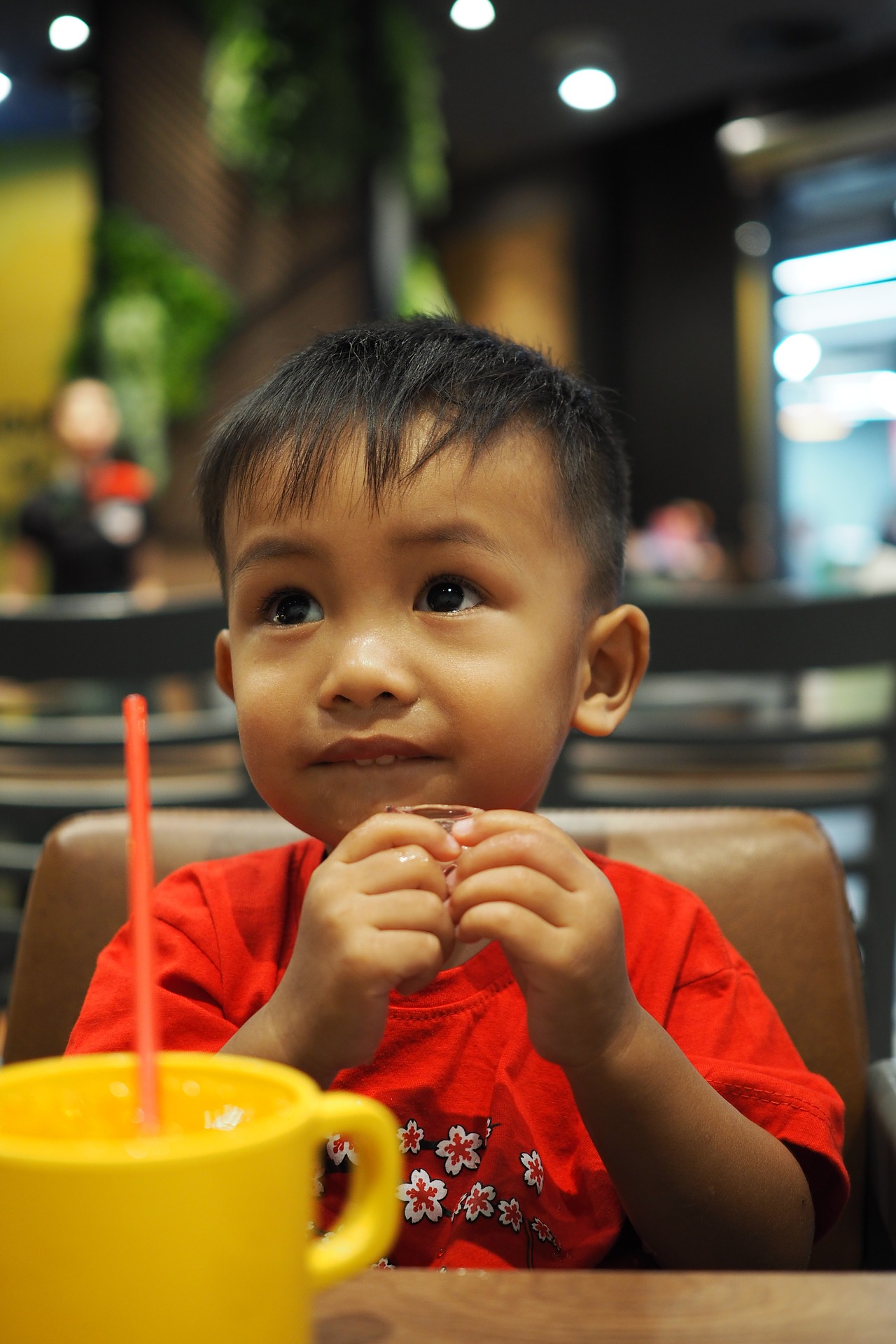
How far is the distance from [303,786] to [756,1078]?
34 cm

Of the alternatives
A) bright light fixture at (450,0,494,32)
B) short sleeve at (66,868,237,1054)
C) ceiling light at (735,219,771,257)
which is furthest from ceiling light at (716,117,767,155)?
short sleeve at (66,868,237,1054)

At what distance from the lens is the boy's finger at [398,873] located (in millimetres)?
604

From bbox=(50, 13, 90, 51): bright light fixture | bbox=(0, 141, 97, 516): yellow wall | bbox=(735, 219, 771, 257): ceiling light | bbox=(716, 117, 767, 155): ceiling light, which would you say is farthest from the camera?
bbox=(735, 219, 771, 257): ceiling light

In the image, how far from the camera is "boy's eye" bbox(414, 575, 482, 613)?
816 mm

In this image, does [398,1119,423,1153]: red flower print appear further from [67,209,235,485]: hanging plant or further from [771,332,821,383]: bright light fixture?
[771,332,821,383]: bright light fixture

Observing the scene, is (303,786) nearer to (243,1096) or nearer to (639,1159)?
(639,1159)

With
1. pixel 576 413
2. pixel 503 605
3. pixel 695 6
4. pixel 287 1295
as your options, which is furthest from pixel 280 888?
pixel 695 6

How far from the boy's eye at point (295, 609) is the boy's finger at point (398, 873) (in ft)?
0.82

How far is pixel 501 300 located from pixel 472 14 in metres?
4.08

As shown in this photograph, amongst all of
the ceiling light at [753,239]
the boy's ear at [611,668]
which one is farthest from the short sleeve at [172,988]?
the ceiling light at [753,239]

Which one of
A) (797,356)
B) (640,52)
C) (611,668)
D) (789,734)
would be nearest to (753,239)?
(797,356)

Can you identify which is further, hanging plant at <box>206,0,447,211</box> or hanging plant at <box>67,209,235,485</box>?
hanging plant at <box>67,209,235,485</box>

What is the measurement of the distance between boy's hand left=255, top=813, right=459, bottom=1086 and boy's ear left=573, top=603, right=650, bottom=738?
1.16ft

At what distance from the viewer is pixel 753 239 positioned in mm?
9680
